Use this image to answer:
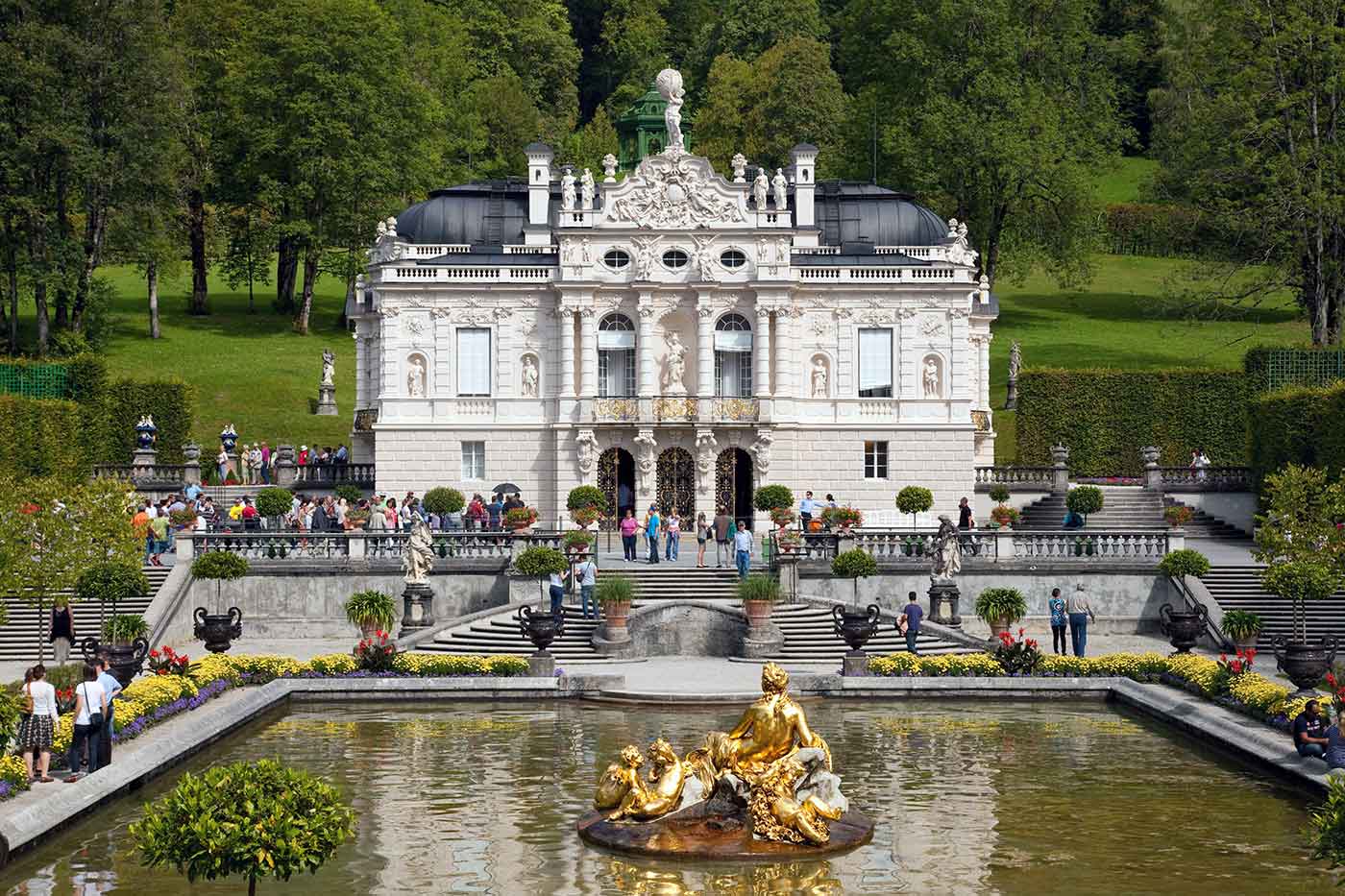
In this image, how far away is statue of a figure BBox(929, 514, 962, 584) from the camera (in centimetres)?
4378

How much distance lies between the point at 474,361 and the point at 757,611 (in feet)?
62.5

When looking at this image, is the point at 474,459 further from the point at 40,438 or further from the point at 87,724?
the point at 87,724

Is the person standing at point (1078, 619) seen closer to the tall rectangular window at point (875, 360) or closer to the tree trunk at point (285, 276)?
the tall rectangular window at point (875, 360)

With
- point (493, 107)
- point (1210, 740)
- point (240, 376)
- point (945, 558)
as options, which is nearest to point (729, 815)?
point (1210, 740)

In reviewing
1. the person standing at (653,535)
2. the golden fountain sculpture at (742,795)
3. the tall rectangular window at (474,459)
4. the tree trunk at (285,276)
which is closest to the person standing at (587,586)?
the person standing at (653,535)

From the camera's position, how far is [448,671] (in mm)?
35750

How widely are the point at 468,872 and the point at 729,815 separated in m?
2.98

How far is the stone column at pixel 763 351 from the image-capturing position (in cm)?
5566

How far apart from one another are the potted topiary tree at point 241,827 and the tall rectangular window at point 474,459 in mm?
38104

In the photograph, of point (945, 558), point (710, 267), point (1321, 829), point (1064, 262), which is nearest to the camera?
point (1321, 829)

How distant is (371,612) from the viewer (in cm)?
4009

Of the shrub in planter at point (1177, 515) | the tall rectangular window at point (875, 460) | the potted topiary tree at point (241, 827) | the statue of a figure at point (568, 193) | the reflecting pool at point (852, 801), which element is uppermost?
the statue of a figure at point (568, 193)

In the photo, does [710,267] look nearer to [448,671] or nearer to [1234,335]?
[448,671]

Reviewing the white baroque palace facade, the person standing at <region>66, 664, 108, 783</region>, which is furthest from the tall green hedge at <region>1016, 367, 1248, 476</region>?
the person standing at <region>66, 664, 108, 783</region>
